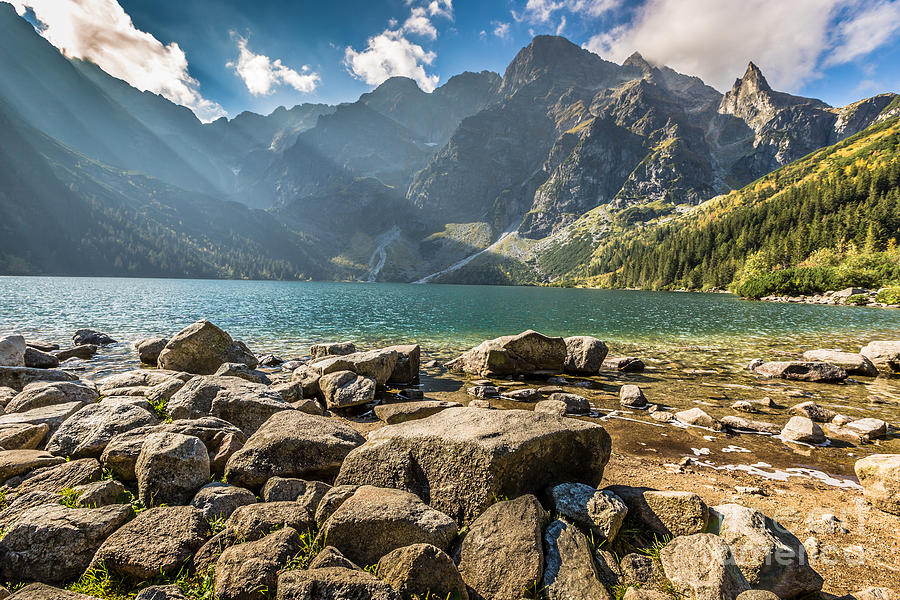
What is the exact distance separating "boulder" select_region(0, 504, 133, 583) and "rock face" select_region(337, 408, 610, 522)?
3.57 m

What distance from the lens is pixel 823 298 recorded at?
89.6 metres

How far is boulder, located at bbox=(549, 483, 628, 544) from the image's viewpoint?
5848mm

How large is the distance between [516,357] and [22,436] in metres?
19.4

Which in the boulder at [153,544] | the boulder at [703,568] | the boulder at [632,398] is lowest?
the boulder at [632,398]

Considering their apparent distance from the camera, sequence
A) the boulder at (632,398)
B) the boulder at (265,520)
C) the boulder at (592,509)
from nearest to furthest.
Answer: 1. the boulder at (265,520)
2. the boulder at (592,509)
3. the boulder at (632,398)

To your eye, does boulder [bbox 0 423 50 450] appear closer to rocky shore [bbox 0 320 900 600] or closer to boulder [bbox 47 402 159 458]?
rocky shore [bbox 0 320 900 600]

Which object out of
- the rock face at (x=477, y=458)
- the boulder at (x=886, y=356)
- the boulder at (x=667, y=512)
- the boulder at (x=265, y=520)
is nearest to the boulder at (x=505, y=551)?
the rock face at (x=477, y=458)

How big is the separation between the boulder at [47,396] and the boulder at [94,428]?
12.5 feet

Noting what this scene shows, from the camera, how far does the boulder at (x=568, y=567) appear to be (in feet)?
15.7

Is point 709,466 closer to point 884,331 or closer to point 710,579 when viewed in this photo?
point 710,579

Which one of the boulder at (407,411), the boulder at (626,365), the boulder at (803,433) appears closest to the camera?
the boulder at (803,433)

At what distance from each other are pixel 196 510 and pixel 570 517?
609cm

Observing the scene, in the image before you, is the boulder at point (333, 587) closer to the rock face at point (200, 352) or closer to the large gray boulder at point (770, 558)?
the large gray boulder at point (770, 558)

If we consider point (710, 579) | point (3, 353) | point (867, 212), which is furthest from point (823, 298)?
point (3, 353)
